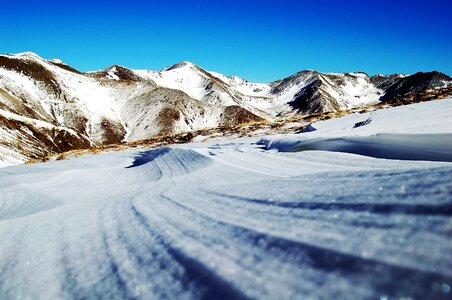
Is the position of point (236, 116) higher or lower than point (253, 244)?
higher

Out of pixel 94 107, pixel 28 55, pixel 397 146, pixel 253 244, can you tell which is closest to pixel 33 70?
pixel 28 55

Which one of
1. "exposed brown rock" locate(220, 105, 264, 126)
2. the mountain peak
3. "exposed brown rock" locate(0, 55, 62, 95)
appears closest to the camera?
"exposed brown rock" locate(0, 55, 62, 95)

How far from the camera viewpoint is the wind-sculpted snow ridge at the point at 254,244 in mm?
867

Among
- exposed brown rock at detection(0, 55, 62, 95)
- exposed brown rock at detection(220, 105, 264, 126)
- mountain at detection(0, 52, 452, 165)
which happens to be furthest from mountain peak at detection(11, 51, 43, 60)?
exposed brown rock at detection(220, 105, 264, 126)

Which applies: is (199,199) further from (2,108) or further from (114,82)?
(114,82)

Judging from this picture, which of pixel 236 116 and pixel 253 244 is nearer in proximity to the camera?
pixel 253 244

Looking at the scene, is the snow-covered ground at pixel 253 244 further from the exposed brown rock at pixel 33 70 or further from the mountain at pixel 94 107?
the exposed brown rock at pixel 33 70

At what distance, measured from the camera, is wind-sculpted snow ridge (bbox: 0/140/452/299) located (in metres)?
0.87

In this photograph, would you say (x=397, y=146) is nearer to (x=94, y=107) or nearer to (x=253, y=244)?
(x=253, y=244)

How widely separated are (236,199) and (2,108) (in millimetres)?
75714

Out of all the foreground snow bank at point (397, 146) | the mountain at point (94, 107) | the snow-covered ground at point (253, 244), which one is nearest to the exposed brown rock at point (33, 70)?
the mountain at point (94, 107)

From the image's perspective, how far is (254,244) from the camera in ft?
4.04

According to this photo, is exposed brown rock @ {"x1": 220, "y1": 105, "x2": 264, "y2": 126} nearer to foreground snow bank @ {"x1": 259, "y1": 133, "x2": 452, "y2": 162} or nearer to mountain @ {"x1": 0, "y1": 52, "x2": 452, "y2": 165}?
mountain @ {"x1": 0, "y1": 52, "x2": 452, "y2": 165}

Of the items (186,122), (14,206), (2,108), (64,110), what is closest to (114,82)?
(64,110)
